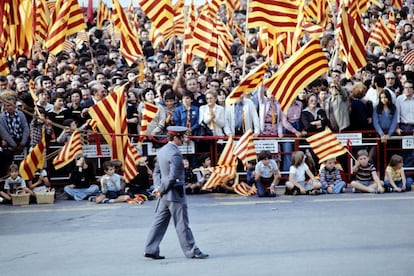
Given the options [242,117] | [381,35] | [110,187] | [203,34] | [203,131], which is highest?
[381,35]

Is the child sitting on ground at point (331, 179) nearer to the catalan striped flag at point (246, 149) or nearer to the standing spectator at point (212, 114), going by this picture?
the catalan striped flag at point (246, 149)

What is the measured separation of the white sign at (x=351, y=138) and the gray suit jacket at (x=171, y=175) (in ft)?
22.3

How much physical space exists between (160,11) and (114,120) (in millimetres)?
3681

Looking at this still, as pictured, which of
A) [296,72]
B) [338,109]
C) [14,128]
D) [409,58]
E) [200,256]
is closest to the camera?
[200,256]

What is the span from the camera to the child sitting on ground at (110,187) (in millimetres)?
18969

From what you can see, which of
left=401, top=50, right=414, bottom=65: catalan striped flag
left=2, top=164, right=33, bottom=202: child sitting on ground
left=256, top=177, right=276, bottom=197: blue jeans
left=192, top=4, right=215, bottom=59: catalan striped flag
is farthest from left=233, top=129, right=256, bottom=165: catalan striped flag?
left=401, top=50, right=414, bottom=65: catalan striped flag

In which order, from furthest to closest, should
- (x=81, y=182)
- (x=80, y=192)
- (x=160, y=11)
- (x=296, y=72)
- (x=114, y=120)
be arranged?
1. (x=160, y=11)
2. (x=81, y=182)
3. (x=80, y=192)
4. (x=114, y=120)
5. (x=296, y=72)

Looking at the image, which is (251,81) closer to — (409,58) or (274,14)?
(274,14)

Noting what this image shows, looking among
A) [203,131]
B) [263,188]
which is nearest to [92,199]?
[203,131]

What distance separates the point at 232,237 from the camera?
50.5 ft

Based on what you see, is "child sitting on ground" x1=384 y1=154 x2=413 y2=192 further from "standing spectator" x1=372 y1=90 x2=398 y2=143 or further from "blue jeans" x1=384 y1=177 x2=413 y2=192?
"standing spectator" x1=372 y1=90 x2=398 y2=143

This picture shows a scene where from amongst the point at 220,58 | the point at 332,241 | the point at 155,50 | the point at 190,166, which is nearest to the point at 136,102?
the point at 190,166

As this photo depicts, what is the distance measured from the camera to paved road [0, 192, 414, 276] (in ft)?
43.5

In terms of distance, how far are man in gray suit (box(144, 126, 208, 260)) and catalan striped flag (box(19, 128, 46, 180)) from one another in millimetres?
5338
